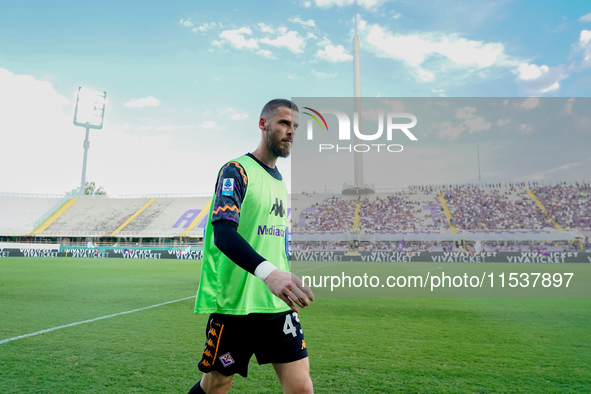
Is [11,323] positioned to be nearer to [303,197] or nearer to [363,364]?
[363,364]

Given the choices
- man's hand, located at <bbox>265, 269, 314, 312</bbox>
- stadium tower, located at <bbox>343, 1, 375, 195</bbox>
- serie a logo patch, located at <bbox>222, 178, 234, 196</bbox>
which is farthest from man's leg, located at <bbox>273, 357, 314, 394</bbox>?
stadium tower, located at <bbox>343, 1, 375, 195</bbox>

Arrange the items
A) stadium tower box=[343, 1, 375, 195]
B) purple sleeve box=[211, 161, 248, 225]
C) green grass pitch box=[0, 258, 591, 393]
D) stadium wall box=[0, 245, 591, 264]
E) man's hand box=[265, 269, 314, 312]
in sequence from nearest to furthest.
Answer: man's hand box=[265, 269, 314, 312] < purple sleeve box=[211, 161, 248, 225] < green grass pitch box=[0, 258, 591, 393] < stadium wall box=[0, 245, 591, 264] < stadium tower box=[343, 1, 375, 195]

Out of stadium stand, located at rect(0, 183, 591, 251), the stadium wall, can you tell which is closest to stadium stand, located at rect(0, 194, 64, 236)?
stadium stand, located at rect(0, 183, 591, 251)

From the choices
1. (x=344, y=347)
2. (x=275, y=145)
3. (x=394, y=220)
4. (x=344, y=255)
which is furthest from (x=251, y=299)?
(x=394, y=220)

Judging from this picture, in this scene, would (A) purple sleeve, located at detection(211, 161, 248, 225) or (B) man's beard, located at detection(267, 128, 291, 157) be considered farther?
(B) man's beard, located at detection(267, 128, 291, 157)

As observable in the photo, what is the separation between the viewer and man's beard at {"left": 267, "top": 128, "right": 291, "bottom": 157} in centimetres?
254

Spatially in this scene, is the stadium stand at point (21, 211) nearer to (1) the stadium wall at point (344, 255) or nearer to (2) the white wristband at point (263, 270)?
(1) the stadium wall at point (344, 255)

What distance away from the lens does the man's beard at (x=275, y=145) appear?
8.33 feet

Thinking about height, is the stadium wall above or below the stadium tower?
below

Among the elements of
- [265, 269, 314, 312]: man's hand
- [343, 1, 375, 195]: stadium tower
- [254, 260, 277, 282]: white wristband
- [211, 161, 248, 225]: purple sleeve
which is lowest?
[265, 269, 314, 312]: man's hand

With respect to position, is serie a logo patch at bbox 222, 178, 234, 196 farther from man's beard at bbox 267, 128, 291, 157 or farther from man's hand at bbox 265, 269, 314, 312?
man's hand at bbox 265, 269, 314, 312

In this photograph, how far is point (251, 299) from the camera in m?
2.40

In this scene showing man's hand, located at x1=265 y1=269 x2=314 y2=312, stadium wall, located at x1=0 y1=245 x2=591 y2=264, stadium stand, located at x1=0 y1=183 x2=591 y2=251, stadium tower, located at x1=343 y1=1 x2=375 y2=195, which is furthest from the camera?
stadium tower, located at x1=343 y1=1 x2=375 y2=195

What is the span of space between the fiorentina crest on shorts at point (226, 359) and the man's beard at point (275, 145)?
118 centimetres
